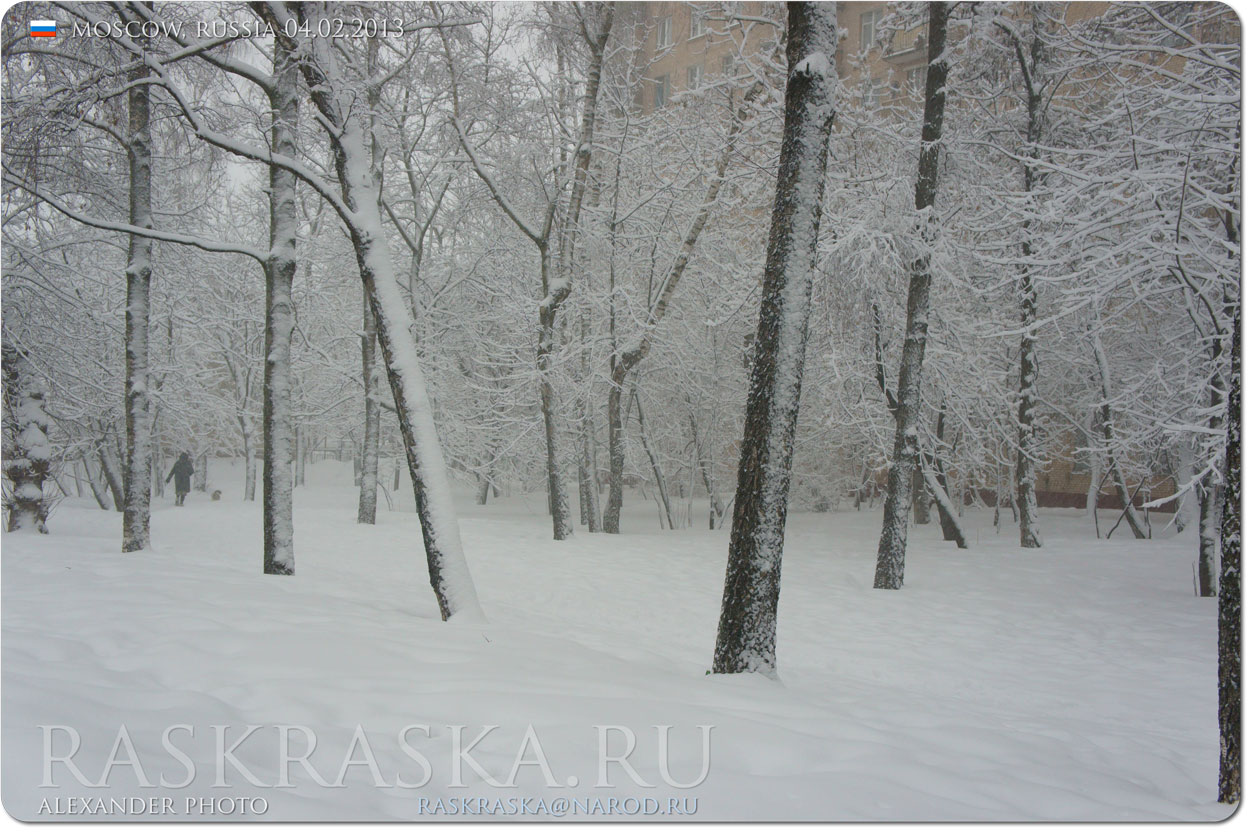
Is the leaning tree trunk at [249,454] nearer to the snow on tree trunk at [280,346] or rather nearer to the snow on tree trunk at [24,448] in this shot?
the snow on tree trunk at [24,448]

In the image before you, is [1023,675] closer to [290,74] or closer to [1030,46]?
[290,74]

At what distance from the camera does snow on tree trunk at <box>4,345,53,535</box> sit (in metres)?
10.3

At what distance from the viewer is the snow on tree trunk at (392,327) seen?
18.4ft

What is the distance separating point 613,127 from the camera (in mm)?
14109

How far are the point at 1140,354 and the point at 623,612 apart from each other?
1190 centimetres

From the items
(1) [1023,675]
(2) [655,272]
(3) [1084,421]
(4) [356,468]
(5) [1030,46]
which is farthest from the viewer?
(4) [356,468]

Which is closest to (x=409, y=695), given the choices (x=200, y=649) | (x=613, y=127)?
(x=200, y=649)

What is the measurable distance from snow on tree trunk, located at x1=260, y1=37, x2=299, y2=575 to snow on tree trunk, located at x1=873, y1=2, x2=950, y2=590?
22.8ft

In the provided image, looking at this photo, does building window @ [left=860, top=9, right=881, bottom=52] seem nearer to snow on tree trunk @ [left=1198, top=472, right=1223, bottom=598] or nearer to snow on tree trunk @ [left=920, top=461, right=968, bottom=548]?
snow on tree trunk @ [left=920, top=461, right=968, bottom=548]

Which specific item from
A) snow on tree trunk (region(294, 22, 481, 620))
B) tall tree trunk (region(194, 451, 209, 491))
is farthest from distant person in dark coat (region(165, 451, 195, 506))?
snow on tree trunk (region(294, 22, 481, 620))

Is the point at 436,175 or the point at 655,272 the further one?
the point at 436,175

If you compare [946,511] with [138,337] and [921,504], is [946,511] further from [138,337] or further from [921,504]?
[138,337]

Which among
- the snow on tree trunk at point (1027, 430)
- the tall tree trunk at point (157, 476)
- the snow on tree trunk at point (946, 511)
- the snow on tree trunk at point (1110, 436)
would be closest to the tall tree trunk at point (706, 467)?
the snow on tree trunk at point (946, 511)

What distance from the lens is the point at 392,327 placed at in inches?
224
